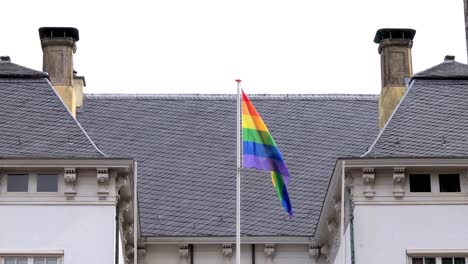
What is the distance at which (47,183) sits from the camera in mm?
37125

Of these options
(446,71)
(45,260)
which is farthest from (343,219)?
(45,260)

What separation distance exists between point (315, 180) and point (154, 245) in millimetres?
5793

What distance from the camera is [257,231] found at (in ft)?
148

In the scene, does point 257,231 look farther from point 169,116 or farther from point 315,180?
point 169,116

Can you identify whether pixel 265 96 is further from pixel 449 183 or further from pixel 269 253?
pixel 449 183

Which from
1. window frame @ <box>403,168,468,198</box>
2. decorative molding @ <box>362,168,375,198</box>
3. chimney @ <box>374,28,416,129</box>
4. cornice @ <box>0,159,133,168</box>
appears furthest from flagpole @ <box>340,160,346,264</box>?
chimney @ <box>374,28,416,129</box>

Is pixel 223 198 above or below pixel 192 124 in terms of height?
below

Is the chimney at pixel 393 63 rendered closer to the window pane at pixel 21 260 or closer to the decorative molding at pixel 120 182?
the decorative molding at pixel 120 182

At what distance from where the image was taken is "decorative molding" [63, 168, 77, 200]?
36875 millimetres

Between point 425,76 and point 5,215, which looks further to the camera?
point 425,76

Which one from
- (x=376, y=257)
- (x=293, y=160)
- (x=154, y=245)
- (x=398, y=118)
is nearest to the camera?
(x=376, y=257)

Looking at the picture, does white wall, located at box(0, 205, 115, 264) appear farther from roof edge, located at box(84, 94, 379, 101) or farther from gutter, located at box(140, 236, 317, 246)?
roof edge, located at box(84, 94, 379, 101)

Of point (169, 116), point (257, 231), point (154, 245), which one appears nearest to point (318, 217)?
point (257, 231)

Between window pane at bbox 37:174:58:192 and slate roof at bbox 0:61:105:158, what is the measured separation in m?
0.54
